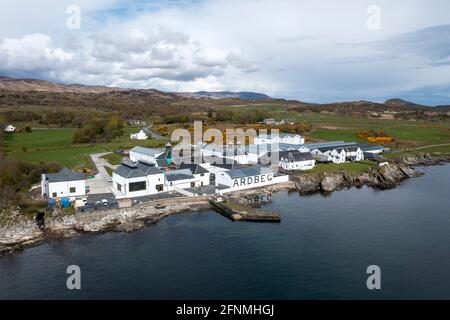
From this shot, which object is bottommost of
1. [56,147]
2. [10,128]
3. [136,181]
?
[136,181]

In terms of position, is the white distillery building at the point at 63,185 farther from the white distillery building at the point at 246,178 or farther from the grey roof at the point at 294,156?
the grey roof at the point at 294,156

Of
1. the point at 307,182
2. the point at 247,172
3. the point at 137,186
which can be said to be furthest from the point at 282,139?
the point at 137,186

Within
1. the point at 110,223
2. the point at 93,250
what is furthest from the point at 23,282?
the point at 110,223

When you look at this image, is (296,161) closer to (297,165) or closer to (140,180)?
(297,165)
